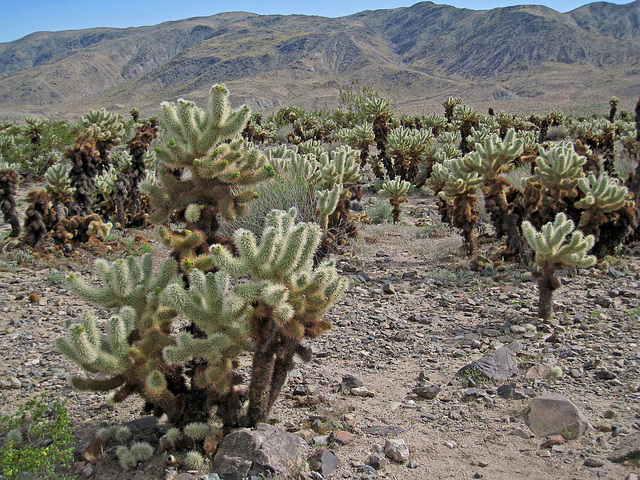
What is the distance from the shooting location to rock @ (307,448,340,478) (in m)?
2.84

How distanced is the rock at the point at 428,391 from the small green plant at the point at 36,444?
2447 millimetres

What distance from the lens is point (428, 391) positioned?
12.5 ft

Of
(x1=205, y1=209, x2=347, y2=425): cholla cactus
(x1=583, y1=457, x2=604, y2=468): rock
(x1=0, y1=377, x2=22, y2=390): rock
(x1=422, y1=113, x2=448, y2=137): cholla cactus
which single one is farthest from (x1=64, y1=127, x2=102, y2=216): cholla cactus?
(x1=422, y1=113, x2=448, y2=137): cholla cactus

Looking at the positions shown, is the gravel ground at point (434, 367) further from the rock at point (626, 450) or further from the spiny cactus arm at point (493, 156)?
the spiny cactus arm at point (493, 156)

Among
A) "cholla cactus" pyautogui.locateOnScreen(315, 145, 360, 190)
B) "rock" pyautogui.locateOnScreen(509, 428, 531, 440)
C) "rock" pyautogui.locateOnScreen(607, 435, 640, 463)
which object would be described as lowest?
"rock" pyautogui.locateOnScreen(509, 428, 531, 440)

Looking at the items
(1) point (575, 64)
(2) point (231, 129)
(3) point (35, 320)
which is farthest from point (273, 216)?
(1) point (575, 64)

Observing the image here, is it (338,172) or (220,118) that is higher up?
(220,118)

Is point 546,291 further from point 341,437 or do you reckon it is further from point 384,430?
point 341,437

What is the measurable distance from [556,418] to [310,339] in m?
2.00

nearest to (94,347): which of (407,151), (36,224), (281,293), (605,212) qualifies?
(281,293)

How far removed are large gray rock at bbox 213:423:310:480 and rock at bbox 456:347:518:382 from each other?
166 cm

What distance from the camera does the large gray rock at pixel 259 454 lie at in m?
2.72

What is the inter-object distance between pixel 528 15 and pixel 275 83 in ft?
172

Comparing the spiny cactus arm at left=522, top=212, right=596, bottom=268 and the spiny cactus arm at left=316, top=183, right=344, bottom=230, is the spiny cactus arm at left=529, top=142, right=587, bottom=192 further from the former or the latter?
the spiny cactus arm at left=316, top=183, right=344, bottom=230
